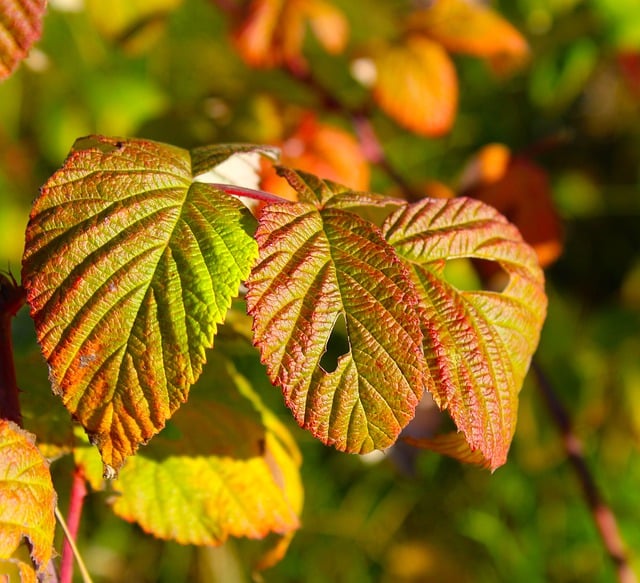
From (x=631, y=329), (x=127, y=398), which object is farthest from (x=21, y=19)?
(x=631, y=329)

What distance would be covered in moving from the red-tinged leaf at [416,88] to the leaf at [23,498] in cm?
106

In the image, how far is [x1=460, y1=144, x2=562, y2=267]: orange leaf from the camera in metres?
1.44

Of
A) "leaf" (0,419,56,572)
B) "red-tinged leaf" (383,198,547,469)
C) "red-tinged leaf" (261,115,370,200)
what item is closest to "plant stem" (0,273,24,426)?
"leaf" (0,419,56,572)

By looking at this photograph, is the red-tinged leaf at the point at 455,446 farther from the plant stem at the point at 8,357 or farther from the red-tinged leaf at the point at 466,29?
the red-tinged leaf at the point at 466,29

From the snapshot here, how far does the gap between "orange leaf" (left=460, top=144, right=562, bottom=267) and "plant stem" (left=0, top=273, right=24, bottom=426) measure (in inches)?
36.7

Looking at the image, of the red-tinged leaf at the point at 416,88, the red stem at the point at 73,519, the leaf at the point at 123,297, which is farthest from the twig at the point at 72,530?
the red-tinged leaf at the point at 416,88

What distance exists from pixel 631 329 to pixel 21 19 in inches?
77.6

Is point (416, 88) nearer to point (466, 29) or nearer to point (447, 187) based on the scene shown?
point (466, 29)

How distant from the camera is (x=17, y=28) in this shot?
0.75m

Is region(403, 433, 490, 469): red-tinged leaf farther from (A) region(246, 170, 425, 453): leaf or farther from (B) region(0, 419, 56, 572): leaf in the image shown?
(B) region(0, 419, 56, 572): leaf

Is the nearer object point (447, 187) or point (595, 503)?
point (595, 503)

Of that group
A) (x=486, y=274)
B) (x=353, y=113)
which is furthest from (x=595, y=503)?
(x=353, y=113)

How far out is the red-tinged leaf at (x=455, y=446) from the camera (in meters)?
0.71

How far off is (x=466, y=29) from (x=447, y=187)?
0.57 metres
